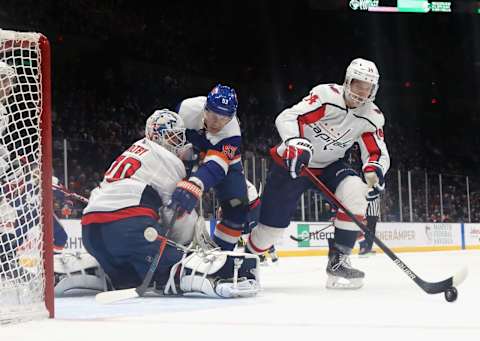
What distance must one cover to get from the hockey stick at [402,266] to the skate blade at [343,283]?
0.27 meters

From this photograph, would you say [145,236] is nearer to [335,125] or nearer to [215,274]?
[215,274]

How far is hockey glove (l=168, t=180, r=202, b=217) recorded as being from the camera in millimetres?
2936

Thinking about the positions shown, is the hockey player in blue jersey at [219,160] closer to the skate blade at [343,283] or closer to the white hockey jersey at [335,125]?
the white hockey jersey at [335,125]

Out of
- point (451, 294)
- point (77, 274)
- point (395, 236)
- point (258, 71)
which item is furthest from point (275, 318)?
point (258, 71)

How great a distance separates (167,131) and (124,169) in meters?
0.25

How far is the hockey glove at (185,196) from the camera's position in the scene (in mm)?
2936

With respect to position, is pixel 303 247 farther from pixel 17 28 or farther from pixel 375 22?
pixel 375 22

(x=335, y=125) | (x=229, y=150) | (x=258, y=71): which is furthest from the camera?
(x=258, y=71)

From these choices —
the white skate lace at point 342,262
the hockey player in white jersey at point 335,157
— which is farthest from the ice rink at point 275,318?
the hockey player in white jersey at point 335,157

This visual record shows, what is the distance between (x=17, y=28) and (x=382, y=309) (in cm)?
951

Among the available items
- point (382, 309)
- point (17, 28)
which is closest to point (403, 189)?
point (17, 28)

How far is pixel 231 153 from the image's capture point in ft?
11.3

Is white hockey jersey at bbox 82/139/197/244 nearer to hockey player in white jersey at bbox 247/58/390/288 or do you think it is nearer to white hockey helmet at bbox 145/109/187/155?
white hockey helmet at bbox 145/109/187/155

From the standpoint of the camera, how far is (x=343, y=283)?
3.57 meters
